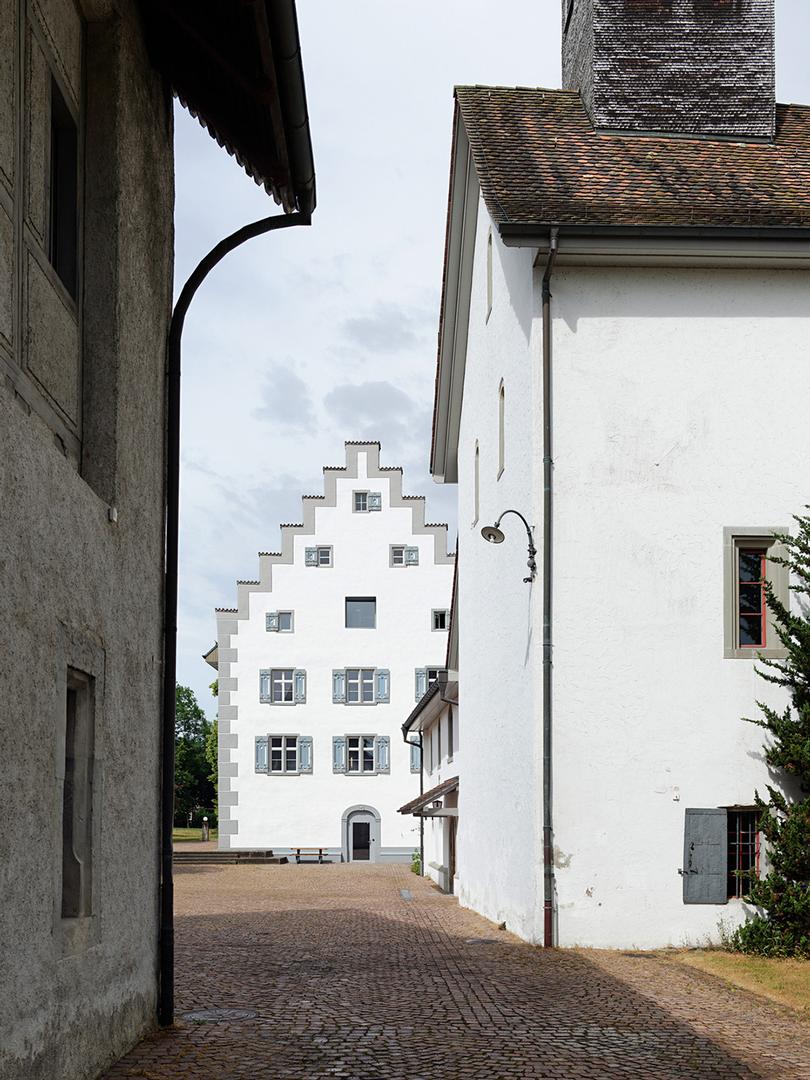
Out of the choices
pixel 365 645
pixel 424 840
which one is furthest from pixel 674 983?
pixel 365 645

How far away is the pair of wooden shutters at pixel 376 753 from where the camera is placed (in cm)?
4803

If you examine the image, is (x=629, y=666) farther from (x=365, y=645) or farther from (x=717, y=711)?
(x=365, y=645)

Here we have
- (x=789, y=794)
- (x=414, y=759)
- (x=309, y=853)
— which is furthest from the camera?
(x=414, y=759)

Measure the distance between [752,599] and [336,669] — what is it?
32.8m

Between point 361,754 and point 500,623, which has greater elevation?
point 500,623

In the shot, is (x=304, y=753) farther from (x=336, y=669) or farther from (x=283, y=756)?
(x=336, y=669)

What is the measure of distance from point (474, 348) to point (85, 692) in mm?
16614

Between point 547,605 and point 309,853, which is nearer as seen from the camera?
point 547,605

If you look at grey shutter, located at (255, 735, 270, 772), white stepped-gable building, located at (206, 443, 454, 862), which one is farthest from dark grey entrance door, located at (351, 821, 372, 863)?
grey shutter, located at (255, 735, 270, 772)

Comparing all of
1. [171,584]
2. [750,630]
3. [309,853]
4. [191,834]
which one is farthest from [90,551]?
[191,834]

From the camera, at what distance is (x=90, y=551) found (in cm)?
776

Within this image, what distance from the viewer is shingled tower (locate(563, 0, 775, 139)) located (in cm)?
1969

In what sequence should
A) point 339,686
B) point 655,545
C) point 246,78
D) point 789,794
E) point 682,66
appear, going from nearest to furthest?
point 246,78 → point 789,794 → point 655,545 → point 682,66 → point 339,686

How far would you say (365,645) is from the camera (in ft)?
161
